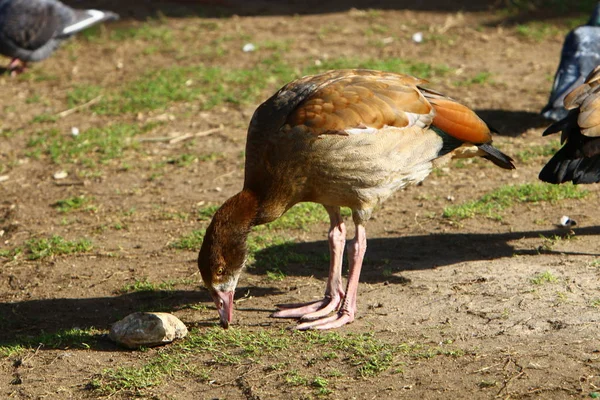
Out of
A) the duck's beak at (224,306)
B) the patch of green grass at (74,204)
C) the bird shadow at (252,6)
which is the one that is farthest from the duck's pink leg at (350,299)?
the bird shadow at (252,6)

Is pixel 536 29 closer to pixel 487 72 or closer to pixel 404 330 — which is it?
pixel 487 72

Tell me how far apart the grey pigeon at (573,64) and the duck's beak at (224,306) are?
435 cm

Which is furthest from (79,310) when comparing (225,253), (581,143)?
(581,143)

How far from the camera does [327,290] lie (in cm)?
529

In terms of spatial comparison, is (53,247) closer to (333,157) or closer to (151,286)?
(151,286)

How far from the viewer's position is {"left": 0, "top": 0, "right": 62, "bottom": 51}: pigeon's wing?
34.7ft

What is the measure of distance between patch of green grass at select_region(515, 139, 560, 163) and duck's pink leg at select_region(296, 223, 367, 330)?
293cm

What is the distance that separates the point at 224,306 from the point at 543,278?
2013mm

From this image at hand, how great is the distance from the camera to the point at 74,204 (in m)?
7.27

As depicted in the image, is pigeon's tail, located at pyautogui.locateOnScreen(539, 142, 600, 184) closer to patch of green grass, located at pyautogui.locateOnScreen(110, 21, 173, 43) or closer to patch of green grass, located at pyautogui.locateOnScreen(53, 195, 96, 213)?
patch of green grass, located at pyautogui.locateOnScreen(53, 195, 96, 213)

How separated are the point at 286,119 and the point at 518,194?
2730 mm

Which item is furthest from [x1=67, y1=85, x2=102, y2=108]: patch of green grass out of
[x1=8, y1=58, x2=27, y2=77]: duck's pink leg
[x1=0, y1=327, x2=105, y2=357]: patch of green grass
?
[x1=0, y1=327, x2=105, y2=357]: patch of green grass

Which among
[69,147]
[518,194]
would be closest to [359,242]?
[518,194]

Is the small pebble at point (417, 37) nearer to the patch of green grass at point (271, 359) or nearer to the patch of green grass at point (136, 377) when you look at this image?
the patch of green grass at point (271, 359)
